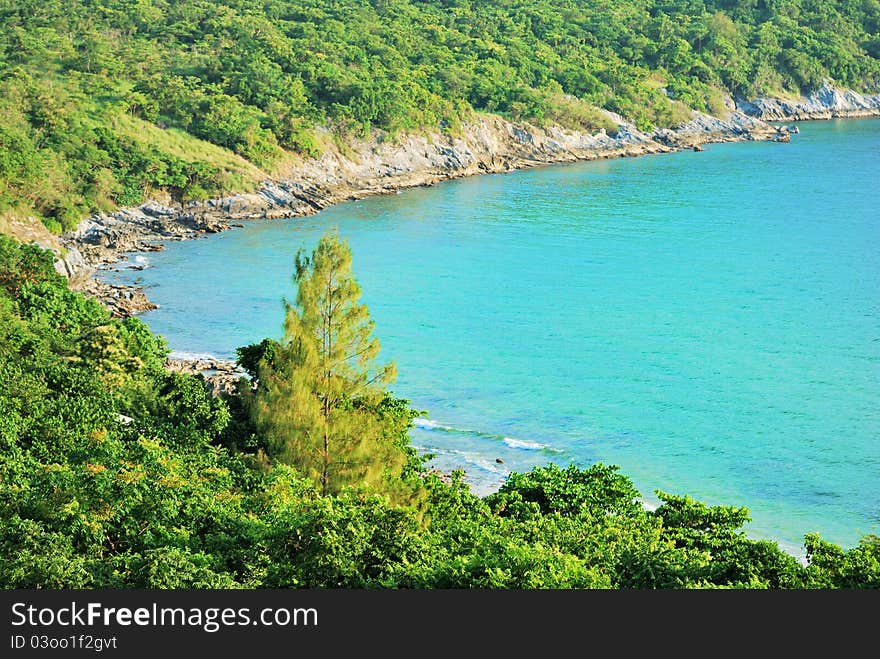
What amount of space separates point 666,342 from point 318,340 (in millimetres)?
24823

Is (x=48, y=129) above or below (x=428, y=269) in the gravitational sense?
above

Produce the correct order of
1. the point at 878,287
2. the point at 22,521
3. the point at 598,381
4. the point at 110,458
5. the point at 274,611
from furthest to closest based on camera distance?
the point at 878,287
the point at 598,381
the point at 110,458
the point at 22,521
the point at 274,611

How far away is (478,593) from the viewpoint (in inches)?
456

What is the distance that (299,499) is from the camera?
23.6 metres

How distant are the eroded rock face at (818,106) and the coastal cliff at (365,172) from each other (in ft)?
14.6

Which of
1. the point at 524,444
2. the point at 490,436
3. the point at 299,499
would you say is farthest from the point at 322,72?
the point at 299,499

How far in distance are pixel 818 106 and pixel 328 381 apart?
367 ft

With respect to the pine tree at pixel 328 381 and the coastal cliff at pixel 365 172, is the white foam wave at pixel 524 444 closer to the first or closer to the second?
the pine tree at pixel 328 381

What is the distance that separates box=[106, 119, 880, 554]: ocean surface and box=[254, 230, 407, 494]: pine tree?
26.5 feet

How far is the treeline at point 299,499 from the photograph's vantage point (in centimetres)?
1900

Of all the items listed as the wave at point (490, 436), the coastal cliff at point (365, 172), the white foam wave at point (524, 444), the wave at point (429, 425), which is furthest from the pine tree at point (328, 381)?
the coastal cliff at point (365, 172)

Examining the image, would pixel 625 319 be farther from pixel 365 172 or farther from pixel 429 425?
pixel 365 172

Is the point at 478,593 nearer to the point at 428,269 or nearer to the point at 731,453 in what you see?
the point at 731,453

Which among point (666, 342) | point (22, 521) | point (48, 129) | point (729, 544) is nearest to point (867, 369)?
point (666, 342)
